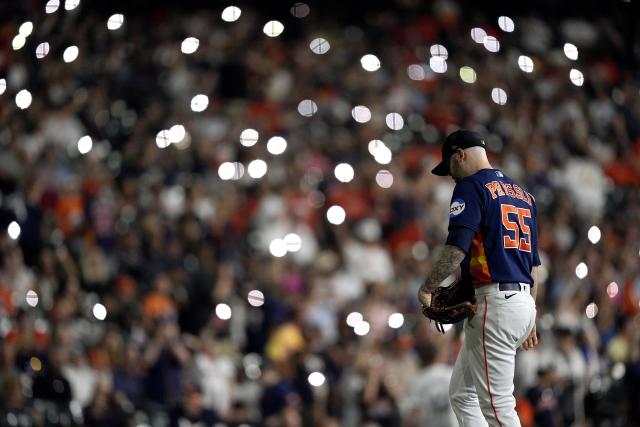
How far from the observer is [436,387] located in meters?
8.93

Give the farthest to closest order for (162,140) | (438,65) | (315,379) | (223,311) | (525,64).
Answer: (525,64) < (438,65) < (162,140) < (223,311) < (315,379)

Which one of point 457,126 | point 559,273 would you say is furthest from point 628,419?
point 457,126

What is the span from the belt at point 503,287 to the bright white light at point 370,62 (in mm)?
6504

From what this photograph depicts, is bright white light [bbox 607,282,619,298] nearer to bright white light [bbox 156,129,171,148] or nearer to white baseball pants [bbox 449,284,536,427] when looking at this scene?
bright white light [bbox 156,129,171,148]

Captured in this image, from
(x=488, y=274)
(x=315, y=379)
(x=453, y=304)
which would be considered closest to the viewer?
(x=488, y=274)

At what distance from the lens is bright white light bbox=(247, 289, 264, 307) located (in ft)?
30.3

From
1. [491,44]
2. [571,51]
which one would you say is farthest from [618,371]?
[491,44]

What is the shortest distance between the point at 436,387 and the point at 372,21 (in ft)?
12.6

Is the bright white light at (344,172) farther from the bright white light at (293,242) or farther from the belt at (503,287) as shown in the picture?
the belt at (503,287)

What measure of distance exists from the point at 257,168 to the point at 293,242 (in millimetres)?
821

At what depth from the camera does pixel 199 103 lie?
972cm

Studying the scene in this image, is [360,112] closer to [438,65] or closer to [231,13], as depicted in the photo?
[438,65]

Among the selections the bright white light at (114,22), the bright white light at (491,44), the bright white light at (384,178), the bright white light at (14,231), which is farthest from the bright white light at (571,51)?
the bright white light at (14,231)

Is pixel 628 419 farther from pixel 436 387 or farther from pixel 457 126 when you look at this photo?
pixel 457 126
